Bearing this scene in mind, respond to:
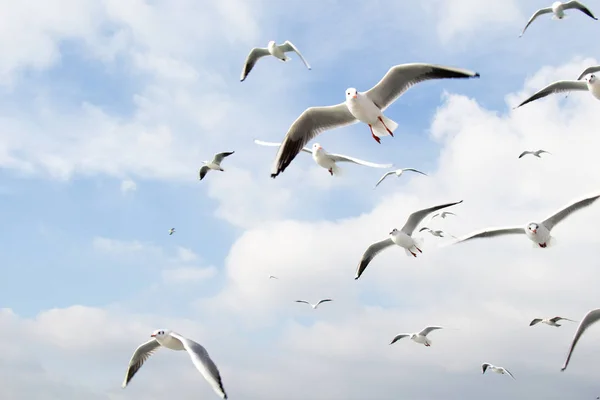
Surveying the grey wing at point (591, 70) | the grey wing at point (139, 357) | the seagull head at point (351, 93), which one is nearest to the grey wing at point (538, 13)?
the grey wing at point (591, 70)

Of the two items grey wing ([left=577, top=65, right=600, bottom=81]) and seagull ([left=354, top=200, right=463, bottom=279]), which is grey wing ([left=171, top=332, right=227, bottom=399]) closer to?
seagull ([left=354, top=200, right=463, bottom=279])

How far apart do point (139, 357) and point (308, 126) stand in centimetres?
785

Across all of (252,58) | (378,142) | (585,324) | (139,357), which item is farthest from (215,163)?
(585,324)

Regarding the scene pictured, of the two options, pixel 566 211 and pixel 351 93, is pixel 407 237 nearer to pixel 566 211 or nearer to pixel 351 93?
pixel 566 211

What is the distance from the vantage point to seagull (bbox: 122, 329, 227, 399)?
482 inches

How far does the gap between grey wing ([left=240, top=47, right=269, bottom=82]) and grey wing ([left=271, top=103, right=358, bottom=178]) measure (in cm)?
1280

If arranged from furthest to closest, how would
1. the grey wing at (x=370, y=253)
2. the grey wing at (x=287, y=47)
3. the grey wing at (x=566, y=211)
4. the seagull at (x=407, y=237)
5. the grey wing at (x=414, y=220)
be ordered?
1. the grey wing at (x=287, y=47)
2. the grey wing at (x=370, y=253)
3. the seagull at (x=407, y=237)
4. the grey wing at (x=414, y=220)
5. the grey wing at (x=566, y=211)

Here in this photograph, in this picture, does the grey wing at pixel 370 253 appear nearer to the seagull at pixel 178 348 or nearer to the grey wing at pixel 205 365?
the seagull at pixel 178 348

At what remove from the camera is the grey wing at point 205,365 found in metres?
11.9

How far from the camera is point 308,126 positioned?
17.0m

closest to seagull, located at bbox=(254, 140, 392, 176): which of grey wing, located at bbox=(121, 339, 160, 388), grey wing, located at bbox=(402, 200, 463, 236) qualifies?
grey wing, located at bbox=(402, 200, 463, 236)

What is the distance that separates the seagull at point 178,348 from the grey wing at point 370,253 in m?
8.23

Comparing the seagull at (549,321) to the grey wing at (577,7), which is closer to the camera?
the grey wing at (577,7)

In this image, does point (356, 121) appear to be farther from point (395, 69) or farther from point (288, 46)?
point (288, 46)
